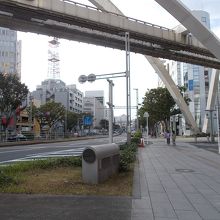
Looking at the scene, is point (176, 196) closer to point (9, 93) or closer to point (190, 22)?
point (190, 22)

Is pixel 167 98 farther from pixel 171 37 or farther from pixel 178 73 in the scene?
pixel 178 73

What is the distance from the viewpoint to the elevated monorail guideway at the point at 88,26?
89.3 ft

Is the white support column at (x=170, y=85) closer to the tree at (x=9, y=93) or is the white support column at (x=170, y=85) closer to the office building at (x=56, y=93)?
the tree at (x=9, y=93)

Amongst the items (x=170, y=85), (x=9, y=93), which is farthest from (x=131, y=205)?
(x=170, y=85)

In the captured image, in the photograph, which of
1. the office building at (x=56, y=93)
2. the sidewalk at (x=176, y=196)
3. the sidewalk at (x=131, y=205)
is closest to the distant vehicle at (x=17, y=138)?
the sidewalk at (x=176, y=196)

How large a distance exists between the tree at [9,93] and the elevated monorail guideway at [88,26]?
19227 millimetres

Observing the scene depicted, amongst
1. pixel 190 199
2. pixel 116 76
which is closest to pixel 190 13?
pixel 116 76

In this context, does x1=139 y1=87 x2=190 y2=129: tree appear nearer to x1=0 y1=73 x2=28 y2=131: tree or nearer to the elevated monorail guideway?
x1=0 y1=73 x2=28 y2=131: tree

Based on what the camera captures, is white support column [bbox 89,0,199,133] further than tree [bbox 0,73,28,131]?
Yes

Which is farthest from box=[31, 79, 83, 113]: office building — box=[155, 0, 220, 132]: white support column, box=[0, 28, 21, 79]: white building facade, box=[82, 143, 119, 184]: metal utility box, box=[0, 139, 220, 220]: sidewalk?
box=[0, 139, 220, 220]: sidewalk

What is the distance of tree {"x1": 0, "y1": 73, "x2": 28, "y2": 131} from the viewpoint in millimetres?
49719

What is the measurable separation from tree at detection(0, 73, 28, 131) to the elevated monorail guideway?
1923cm

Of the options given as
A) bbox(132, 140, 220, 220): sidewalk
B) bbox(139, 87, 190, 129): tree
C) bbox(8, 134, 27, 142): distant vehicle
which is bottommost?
bbox(132, 140, 220, 220): sidewalk

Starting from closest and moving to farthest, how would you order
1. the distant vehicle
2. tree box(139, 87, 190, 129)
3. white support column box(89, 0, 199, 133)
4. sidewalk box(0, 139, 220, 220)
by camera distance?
sidewalk box(0, 139, 220, 220)
the distant vehicle
white support column box(89, 0, 199, 133)
tree box(139, 87, 190, 129)
